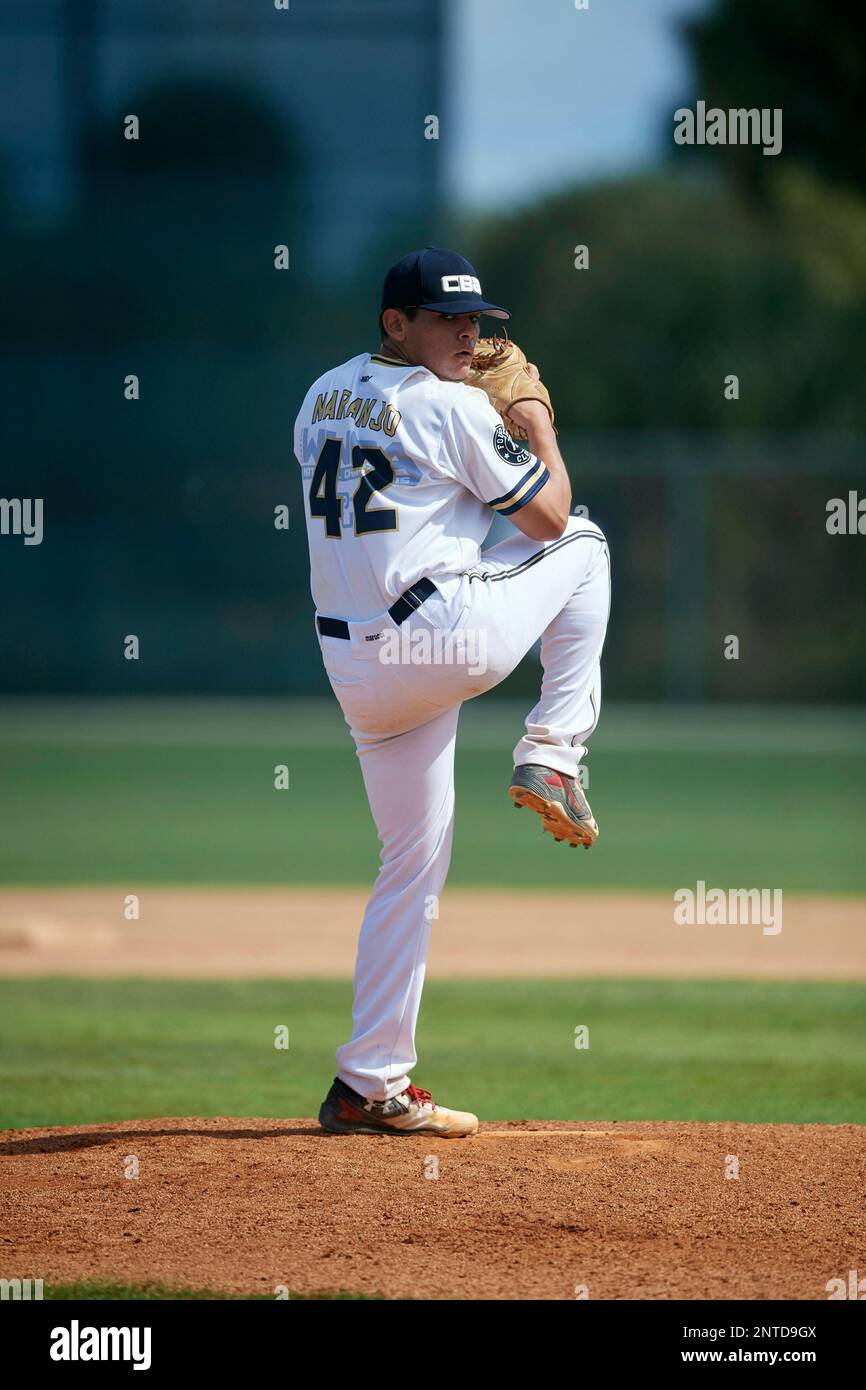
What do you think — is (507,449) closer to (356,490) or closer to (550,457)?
(550,457)

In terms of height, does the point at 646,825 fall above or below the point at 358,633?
below

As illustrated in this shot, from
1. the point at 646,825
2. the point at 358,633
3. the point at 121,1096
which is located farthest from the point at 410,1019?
the point at 646,825

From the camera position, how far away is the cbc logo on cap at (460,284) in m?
4.87

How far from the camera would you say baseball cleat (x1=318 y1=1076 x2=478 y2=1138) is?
5.31m

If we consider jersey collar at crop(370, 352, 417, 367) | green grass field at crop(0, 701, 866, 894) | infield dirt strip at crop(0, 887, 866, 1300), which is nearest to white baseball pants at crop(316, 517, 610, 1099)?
infield dirt strip at crop(0, 887, 866, 1300)

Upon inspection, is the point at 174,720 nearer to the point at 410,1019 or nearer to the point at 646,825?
the point at 646,825

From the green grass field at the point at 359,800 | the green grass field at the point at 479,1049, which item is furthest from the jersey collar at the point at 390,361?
the green grass field at the point at 359,800

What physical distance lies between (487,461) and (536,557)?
1.26 ft

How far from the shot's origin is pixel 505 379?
5.09 m

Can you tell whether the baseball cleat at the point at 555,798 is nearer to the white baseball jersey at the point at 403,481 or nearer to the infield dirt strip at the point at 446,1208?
the white baseball jersey at the point at 403,481

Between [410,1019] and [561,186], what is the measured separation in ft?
131

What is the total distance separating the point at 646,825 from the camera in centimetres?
1542

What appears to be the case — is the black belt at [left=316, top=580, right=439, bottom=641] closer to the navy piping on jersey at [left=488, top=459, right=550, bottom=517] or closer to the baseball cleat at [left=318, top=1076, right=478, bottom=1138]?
the navy piping on jersey at [left=488, top=459, right=550, bottom=517]

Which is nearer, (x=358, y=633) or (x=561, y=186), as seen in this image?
(x=358, y=633)
